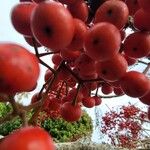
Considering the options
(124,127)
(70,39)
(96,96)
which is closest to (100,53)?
(70,39)

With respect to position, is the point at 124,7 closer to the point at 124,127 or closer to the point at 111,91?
the point at 111,91

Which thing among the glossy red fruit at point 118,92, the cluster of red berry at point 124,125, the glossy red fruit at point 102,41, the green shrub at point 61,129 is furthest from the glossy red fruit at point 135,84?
the green shrub at point 61,129

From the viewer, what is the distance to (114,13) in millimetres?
910

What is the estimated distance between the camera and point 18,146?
2.36 feet

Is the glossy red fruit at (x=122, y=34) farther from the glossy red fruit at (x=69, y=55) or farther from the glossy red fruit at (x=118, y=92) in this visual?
the glossy red fruit at (x=118, y=92)

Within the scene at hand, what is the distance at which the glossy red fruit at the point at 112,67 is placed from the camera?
96 centimetres

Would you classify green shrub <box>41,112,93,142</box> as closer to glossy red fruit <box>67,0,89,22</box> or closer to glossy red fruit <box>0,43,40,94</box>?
glossy red fruit <box>67,0,89,22</box>

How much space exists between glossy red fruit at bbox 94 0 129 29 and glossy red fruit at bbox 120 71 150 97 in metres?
0.14

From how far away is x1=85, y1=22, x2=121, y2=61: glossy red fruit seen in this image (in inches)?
35.0

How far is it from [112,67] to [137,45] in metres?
0.07

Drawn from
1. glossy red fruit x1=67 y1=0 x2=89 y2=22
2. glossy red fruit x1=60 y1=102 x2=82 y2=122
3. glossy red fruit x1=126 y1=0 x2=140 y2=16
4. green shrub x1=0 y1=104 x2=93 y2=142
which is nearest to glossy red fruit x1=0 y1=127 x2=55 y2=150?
glossy red fruit x1=67 y1=0 x2=89 y2=22

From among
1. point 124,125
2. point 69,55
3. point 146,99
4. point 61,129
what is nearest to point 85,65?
point 69,55

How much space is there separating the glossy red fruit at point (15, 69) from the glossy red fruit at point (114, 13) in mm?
228

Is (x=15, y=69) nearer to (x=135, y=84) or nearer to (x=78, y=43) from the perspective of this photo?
(x=78, y=43)
